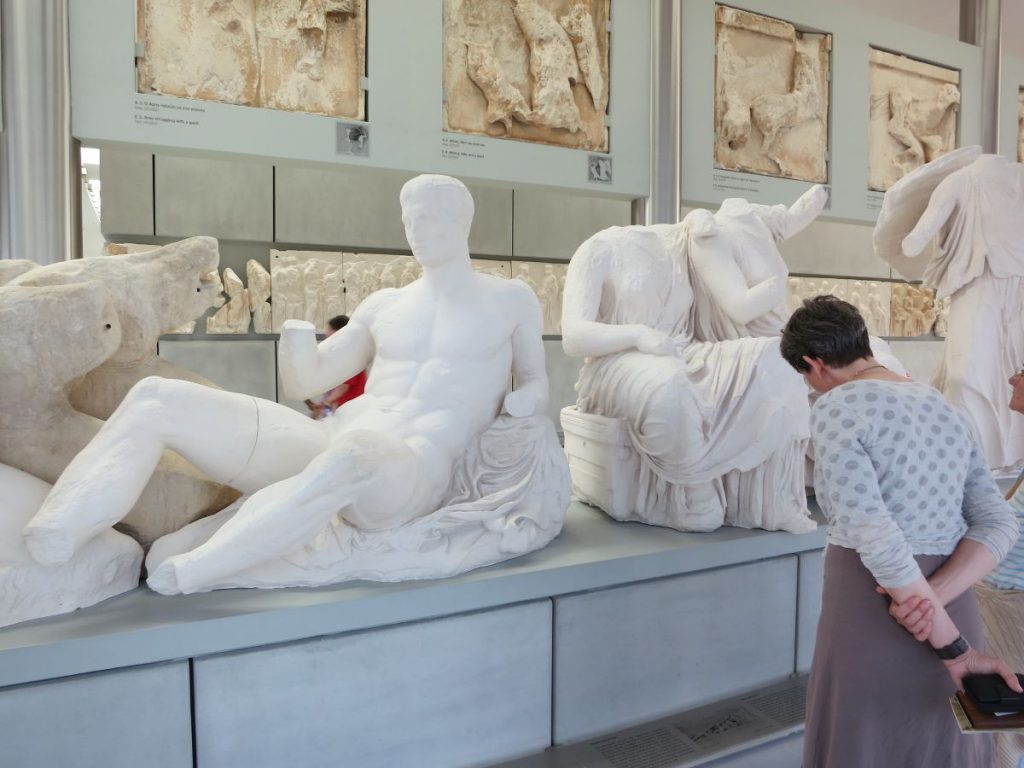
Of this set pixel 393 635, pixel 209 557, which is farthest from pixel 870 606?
pixel 209 557

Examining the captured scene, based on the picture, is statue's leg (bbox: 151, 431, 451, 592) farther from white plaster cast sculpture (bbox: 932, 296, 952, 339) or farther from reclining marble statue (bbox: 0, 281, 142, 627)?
white plaster cast sculpture (bbox: 932, 296, 952, 339)

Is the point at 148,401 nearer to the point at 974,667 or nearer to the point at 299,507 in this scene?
the point at 299,507

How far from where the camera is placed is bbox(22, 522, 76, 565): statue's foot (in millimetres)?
2010

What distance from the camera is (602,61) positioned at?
203 inches

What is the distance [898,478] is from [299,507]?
1.57m

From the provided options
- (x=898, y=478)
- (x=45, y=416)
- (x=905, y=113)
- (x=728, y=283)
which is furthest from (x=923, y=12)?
(x=45, y=416)

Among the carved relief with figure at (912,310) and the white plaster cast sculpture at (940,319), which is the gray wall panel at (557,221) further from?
the white plaster cast sculpture at (940,319)

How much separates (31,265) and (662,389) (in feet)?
7.64

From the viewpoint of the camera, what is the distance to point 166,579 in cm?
223

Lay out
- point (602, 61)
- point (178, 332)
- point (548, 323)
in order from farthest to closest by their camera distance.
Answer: point (548, 323)
point (602, 61)
point (178, 332)

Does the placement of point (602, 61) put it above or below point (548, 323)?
above

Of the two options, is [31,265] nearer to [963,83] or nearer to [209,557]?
[209,557]

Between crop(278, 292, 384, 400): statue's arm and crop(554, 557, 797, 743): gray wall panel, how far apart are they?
1.15 meters

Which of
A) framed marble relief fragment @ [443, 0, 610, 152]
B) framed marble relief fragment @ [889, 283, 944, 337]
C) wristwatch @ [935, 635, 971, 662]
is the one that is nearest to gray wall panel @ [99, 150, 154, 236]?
framed marble relief fragment @ [443, 0, 610, 152]
